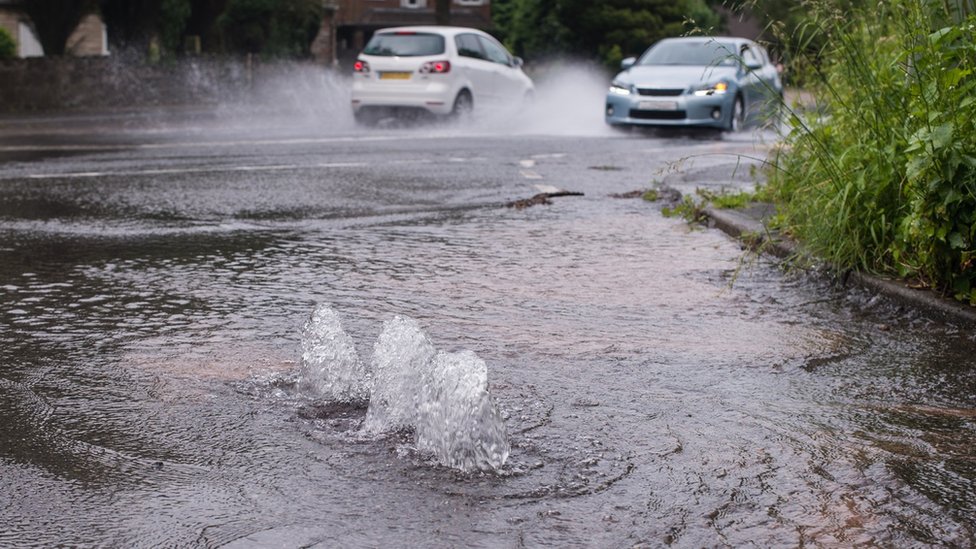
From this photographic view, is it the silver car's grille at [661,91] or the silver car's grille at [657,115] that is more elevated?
the silver car's grille at [661,91]

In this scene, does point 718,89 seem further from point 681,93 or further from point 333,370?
point 333,370

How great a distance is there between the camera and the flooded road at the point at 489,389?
3.57 metres

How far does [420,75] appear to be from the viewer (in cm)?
2180

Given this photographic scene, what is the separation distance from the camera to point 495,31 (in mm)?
61750

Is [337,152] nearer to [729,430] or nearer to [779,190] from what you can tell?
[779,190]

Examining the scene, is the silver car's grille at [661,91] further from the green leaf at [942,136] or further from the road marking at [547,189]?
the green leaf at [942,136]

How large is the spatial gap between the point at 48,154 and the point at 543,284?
10163 mm

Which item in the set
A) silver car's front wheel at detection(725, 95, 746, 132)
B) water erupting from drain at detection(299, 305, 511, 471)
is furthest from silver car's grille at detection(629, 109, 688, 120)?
water erupting from drain at detection(299, 305, 511, 471)

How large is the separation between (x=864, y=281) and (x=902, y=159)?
63 cm

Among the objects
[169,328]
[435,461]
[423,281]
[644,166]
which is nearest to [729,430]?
[435,461]

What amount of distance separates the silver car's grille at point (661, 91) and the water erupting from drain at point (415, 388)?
15848 mm

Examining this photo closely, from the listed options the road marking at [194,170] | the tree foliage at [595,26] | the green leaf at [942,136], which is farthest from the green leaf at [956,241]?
the tree foliage at [595,26]

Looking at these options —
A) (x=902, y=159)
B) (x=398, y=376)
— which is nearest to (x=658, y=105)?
(x=902, y=159)

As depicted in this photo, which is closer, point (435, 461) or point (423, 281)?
point (435, 461)
